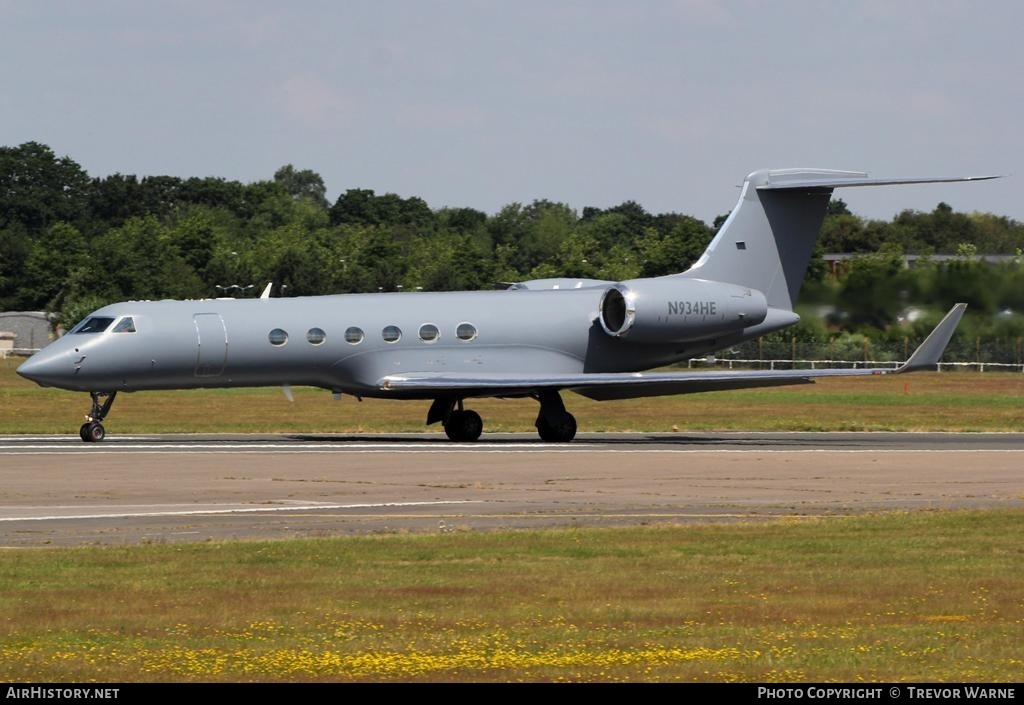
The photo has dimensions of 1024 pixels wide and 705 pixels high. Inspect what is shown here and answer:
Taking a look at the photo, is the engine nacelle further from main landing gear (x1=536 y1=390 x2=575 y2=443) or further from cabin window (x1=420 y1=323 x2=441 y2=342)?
cabin window (x1=420 y1=323 x2=441 y2=342)

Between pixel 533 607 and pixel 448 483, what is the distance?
38.9ft

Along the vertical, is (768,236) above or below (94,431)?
above

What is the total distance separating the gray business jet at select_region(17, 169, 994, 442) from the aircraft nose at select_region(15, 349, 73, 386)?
0.03 m

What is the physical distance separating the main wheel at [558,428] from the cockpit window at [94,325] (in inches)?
354

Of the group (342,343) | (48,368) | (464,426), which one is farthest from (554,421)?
(48,368)

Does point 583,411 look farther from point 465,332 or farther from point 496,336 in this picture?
point 465,332

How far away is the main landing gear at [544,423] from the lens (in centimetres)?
3550

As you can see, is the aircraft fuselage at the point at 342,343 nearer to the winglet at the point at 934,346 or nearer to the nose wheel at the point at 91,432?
the nose wheel at the point at 91,432

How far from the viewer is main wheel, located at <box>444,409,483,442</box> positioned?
3572cm

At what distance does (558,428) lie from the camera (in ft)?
116

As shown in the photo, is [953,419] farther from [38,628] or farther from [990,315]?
[38,628]

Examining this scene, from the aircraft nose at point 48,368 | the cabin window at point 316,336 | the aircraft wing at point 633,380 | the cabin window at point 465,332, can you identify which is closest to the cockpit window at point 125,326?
the aircraft nose at point 48,368

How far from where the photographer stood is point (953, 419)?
45031 millimetres

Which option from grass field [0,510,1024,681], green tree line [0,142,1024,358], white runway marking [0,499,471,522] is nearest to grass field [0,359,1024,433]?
green tree line [0,142,1024,358]
